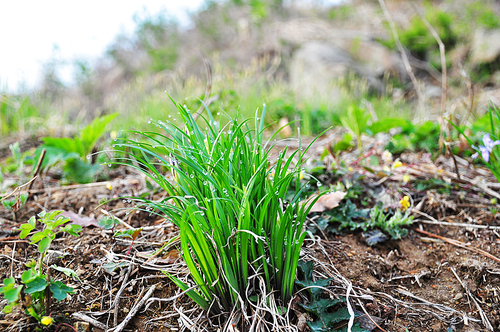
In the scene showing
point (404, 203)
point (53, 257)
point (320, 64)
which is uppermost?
point (53, 257)

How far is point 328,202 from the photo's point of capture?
1.57m

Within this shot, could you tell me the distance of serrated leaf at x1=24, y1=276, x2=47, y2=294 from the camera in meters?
0.90

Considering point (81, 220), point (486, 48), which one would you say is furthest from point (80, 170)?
point (486, 48)

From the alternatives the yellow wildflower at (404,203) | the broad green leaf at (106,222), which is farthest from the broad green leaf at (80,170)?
the yellow wildflower at (404,203)

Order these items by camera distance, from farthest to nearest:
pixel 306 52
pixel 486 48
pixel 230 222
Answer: pixel 306 52 < pixel 486 48 < pixel 230 222

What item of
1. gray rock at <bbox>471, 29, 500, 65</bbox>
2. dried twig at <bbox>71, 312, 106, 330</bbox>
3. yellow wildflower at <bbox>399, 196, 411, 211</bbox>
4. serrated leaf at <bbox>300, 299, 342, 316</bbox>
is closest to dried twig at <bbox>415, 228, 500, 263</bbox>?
yellow wildflower at <bbox>399, 196, 411, 211</bbox>

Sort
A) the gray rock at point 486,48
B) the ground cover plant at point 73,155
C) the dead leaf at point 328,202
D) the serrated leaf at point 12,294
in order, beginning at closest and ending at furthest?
1. the serrated leaf at point 12,294
2. the dead leaf at point 328,202
3. the ground cover plant at point 73,155
4. the gray rock at point 486,48

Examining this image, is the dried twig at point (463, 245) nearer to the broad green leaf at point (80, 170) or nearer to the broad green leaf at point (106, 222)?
the broad green leaf at point (106, 222)

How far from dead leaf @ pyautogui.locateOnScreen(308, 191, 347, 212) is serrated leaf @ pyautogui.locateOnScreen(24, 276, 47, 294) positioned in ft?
3.77

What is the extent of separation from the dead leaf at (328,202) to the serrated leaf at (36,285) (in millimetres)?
1148

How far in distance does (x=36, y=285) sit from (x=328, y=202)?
1257 mm

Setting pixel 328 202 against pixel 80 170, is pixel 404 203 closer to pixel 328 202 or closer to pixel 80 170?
pixel 328 202

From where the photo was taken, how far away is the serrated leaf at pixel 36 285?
899mm

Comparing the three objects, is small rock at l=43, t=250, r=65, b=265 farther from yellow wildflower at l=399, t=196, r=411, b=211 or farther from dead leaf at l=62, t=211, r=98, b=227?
yellow wildflower at l=399, t=196, r=411, b=211
